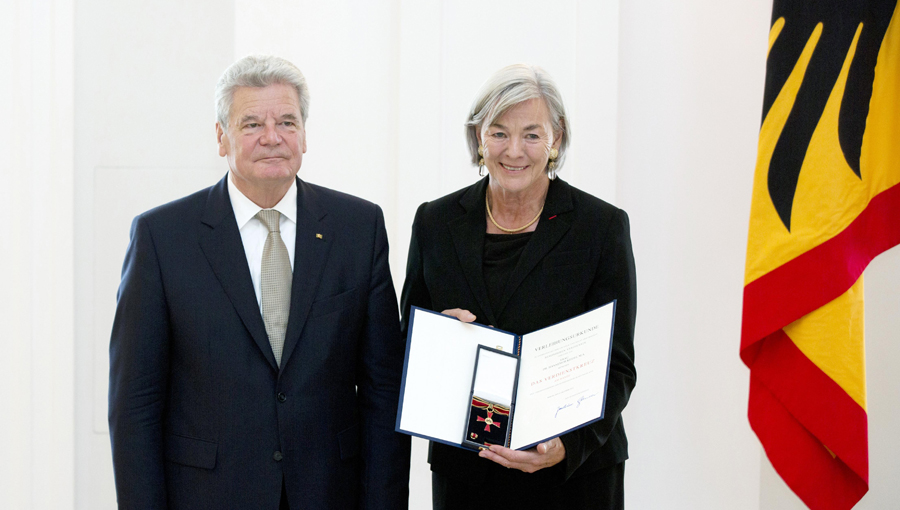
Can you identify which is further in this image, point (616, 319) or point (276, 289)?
point (616, 319)

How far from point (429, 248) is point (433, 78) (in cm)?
130

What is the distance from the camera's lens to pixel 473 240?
192cm

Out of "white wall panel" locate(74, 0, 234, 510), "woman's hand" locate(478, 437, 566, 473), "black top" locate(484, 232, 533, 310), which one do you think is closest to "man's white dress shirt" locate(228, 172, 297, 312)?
"black top" locate(484, 232, 533, 310)

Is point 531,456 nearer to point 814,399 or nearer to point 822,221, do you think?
point 814,399

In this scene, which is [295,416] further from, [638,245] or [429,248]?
[638,245]

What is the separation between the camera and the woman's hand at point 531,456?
5.50 feet

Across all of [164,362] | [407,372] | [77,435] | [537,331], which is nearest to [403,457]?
[407,372]

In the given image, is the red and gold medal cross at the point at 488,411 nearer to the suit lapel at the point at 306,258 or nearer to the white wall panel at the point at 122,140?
the suit lapel at the point at 306,258

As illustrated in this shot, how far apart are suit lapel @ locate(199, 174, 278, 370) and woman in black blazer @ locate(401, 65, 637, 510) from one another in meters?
0.47

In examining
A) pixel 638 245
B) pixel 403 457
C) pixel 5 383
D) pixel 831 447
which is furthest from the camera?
pixel 638 245

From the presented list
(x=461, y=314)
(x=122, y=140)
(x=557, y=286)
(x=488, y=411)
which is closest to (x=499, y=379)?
(x=488, y=411)

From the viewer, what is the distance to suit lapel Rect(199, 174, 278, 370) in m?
1.65

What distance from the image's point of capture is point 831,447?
2363 millimetres

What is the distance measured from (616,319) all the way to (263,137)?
1009mm
